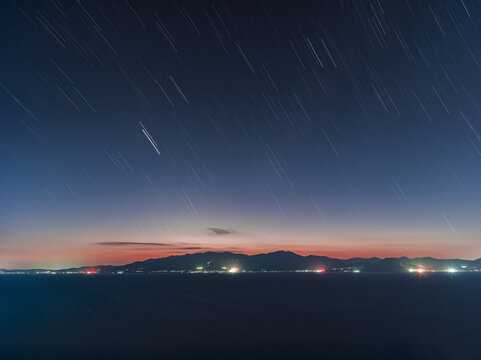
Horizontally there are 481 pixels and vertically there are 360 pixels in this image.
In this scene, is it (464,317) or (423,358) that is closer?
(423,358)

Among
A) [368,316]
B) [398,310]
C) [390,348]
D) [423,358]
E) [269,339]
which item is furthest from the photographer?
[398,310]

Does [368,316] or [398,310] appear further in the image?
[398,310]

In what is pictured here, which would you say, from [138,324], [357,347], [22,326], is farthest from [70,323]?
[357,347]

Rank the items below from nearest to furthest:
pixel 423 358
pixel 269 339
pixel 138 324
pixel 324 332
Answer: pixel 423 358
pixel 269 339
pixel 324 332
pixel 138 324

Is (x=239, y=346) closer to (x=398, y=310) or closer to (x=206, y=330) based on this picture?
(x=206, y=330)

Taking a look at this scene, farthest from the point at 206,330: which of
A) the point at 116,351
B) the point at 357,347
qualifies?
the point at 357,347

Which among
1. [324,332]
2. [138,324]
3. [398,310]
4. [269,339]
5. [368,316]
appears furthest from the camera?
[398,310]

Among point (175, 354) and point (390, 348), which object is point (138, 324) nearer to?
point (175, 354)

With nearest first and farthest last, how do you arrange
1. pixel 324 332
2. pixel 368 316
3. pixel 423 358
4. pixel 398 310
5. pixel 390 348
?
pixel 423 358 < pixel 390 348 < pixel 324 332 < pixel 368 316 < pixel 398 310
